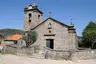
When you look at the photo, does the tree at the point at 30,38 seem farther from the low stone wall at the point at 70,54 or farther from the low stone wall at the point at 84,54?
the low stone wall at the point at 84,54

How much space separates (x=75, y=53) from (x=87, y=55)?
244 cm

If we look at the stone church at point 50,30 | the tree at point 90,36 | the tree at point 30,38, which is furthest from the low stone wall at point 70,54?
the tree at point 90,36

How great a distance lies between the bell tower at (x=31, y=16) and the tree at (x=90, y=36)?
1383cm

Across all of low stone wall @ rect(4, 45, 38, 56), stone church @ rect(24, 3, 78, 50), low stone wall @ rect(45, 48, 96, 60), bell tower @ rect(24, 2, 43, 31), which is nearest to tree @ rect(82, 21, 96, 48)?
stone church @ rect(24, 3, 78, 50)

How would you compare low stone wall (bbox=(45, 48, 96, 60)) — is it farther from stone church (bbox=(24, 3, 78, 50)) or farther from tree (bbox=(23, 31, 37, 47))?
tree (bbox=(23, 31, 37, 47))

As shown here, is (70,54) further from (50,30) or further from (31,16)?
(31,16)

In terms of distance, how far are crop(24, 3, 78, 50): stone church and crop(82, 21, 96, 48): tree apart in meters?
10.1

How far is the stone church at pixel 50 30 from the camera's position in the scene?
27172 mm

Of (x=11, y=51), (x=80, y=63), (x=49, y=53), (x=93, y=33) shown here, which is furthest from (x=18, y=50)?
(x=93, y=33)

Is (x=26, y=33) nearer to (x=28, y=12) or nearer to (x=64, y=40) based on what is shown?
(x=28, y=12)

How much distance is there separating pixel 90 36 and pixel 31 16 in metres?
16.5

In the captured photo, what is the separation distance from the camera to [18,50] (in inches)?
936

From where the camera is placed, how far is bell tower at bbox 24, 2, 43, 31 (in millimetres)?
30891

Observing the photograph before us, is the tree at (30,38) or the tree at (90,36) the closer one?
the tree at (30,38)
